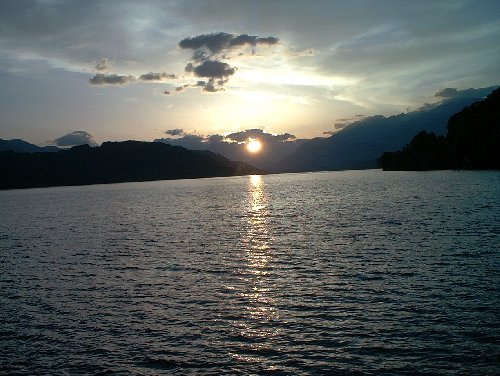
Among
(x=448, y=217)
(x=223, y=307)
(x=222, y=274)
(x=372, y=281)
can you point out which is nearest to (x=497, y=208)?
(x=448, y=217)

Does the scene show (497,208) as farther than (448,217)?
Yes

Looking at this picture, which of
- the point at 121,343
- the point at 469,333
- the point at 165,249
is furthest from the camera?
the point at 165,249

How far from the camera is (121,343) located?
2548cm

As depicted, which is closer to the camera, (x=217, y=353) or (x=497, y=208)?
(x=217, y=353)

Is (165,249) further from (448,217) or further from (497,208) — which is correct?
(497,208)

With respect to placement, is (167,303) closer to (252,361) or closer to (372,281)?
(252,361)

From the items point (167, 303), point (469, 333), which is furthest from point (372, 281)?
point (167, 303)

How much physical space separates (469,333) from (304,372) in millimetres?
10429

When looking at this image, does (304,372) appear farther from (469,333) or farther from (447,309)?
(447,309)

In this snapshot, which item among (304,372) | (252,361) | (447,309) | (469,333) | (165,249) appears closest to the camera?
(304,372)

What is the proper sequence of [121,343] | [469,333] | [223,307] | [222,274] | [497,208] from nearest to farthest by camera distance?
[469,333]
[121,343]
[223,307]
[222,274]
[497,208]

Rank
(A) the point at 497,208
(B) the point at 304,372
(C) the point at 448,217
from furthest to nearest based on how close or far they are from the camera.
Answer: (A) the point at 497,208
(C) the point at 448,217
(B) the point at 304,372

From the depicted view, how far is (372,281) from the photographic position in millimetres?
35594

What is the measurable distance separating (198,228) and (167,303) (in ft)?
157
